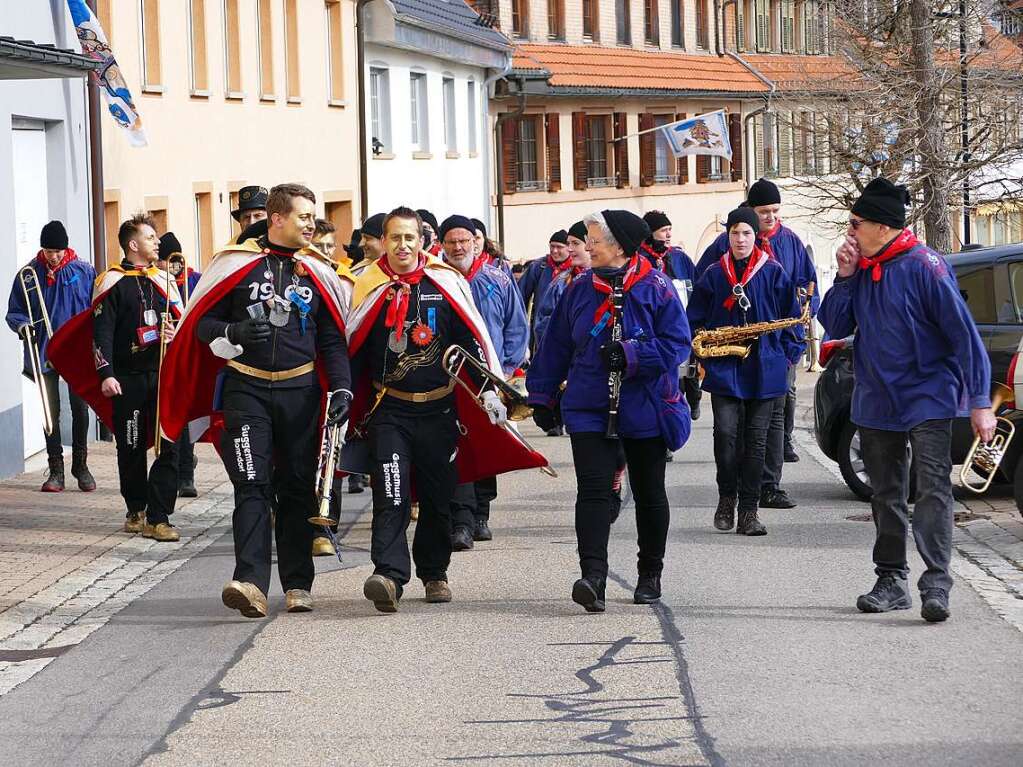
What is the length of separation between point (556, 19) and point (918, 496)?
4390 centimetres

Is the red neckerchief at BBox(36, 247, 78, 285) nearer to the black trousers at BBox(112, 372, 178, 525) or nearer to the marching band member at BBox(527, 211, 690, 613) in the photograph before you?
the black trousers at BBox(112, 372, 178, 525)

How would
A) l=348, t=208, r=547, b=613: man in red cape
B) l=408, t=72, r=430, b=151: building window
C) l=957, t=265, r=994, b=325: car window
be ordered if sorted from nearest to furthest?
l=348, t=208, r=547, b=613: man in red cape
l=957, t=265, r=994, b=325: car window
l=408, t=72, r=430, b=151: building window

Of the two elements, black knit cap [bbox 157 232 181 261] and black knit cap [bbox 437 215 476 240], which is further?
black knit cap [bbox 157 232 181 261]

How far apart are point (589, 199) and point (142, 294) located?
38868 millimetres

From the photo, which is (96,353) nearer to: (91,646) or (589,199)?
(91,646)

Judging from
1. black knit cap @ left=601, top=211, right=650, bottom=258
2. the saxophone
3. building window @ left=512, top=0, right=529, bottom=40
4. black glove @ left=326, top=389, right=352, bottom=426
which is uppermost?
building window @ left=512, top=0, right=529, bottom=40

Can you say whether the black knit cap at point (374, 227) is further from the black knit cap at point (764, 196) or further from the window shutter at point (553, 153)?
the window shutter at point (553, 153)

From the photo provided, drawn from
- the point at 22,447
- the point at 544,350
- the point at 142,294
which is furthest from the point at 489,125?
the point at 544,350

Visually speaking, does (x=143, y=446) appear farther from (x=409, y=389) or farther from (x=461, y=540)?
(x=409, y=389)

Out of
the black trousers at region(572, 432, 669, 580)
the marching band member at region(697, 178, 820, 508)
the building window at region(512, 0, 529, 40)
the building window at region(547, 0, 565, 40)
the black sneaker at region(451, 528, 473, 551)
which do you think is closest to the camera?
the black trousers at region(572, 432, 669, 580)

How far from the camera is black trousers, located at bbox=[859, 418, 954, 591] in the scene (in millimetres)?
8727

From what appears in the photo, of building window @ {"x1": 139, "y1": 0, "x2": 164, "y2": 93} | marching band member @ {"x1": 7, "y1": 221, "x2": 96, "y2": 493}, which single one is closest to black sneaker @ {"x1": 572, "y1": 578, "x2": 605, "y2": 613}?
marching band member @ {"x1": 7, "y1": 221, "x2": 96, "y2": 493}

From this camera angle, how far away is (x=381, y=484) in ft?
30.2

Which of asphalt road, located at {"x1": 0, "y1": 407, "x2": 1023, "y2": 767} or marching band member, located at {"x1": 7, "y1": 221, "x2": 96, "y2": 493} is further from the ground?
marching band member, located at {"x1": 7, "y1": 221, "x2": 96, "y2": 493}
